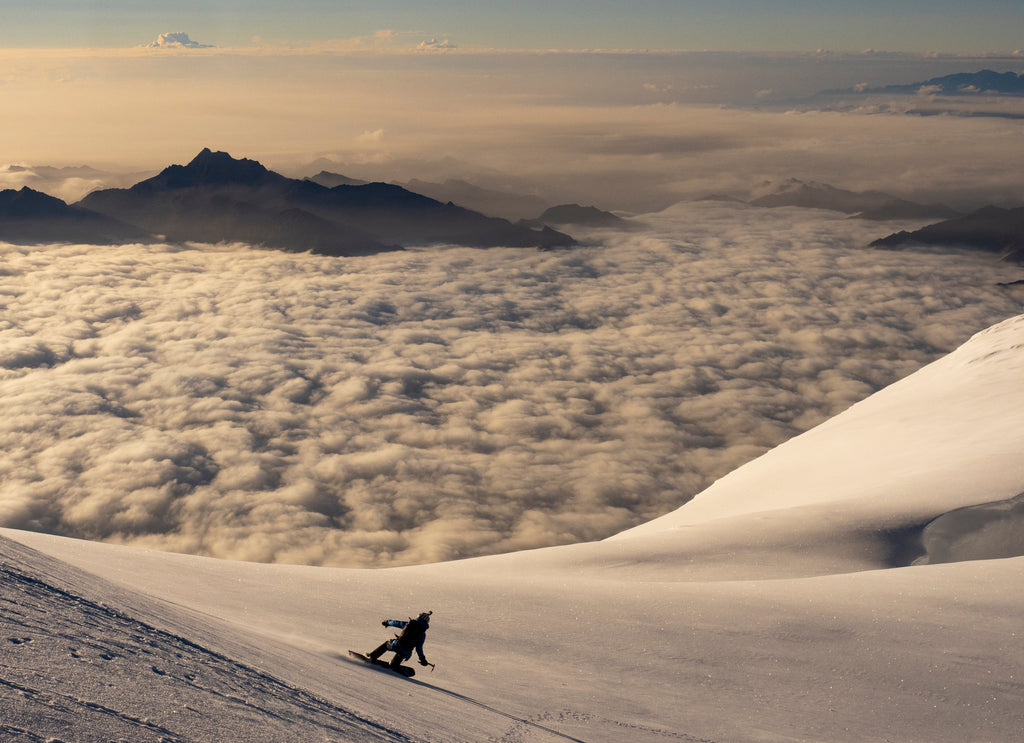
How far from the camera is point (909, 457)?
41.0 meters

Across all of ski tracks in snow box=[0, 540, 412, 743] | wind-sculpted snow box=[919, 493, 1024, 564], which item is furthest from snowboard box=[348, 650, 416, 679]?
wind-sculpted snow box=[919, 493, 1024, 564]

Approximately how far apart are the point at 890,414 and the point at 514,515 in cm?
11941

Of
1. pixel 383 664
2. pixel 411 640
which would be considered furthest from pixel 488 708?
pixel 383 664

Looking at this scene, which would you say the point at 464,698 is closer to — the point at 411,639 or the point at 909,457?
the point at 411,639

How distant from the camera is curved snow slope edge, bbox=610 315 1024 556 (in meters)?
29.4

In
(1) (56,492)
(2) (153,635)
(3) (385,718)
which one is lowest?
(1) (56,492)

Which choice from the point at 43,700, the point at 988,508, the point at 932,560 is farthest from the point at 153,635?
the point at 988,508

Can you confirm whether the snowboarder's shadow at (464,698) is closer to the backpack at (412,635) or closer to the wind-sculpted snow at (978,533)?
the backpack at (412,635)

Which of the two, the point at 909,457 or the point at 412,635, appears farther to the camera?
the point at 909,457

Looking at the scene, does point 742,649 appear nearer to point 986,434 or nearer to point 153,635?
point 153,635

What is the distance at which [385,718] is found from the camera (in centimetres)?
941

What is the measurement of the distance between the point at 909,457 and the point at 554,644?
33326mm

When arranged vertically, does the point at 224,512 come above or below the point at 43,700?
below

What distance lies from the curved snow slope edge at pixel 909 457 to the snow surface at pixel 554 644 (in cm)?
204
